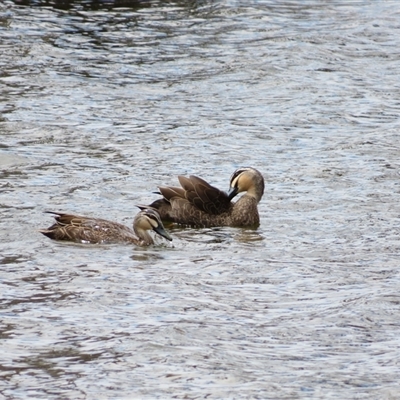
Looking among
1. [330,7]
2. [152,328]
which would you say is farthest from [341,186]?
[330,7]

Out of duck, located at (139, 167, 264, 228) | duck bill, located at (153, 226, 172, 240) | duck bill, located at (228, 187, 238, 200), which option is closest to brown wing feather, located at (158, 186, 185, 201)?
duck, located at (139, 167, 264, 228)

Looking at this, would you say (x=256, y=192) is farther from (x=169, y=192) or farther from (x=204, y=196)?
(x=169, y=192)

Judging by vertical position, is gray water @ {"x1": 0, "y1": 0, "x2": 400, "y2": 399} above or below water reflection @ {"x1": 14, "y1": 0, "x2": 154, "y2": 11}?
below

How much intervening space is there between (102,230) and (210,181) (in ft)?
11.2

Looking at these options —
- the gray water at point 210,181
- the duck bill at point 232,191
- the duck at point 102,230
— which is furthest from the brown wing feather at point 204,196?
the duck at point 102,230

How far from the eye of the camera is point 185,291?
11312mm

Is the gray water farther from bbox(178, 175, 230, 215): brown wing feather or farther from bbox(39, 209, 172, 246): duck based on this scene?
bbox(178, 175, 230, 215): brown wing feather

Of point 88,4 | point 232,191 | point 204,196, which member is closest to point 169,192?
point 204,196

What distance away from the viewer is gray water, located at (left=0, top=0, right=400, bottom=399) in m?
9.46

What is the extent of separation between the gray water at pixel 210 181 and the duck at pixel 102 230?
0.47 feet

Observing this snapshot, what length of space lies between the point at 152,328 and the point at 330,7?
1873cm

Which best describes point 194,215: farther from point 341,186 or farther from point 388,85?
point 388,85

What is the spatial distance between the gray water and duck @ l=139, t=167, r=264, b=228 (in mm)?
162

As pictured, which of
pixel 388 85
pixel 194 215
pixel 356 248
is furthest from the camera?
pixel 388 85
